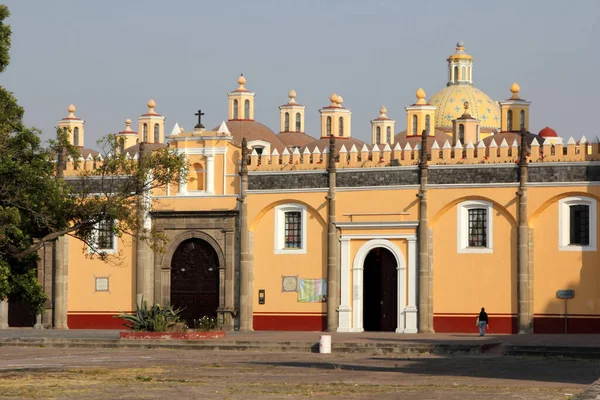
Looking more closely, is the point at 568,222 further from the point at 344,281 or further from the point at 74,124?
the point at 74,124

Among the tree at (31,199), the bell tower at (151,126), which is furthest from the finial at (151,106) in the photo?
the tree at (31,199)

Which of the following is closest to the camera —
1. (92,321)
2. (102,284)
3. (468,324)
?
(468,324)

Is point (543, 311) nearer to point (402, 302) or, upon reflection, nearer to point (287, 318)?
point (402, 302)

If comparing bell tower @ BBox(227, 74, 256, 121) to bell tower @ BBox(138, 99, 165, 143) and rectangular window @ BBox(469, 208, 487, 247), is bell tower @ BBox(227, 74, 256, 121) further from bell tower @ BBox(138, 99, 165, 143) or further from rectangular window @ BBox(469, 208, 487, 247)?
rectangular window @ BBox(469, 208, 487, 247)

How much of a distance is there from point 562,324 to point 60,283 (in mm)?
16964

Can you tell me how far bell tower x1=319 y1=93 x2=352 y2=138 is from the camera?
2274 inches

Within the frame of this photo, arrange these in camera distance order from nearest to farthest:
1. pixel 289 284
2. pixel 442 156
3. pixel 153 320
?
pixel 153 320 → pixel 442 156 → pixel 289 284

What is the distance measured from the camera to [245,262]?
43.7 metres

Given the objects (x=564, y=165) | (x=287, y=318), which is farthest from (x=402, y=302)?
(x=564, y=165)

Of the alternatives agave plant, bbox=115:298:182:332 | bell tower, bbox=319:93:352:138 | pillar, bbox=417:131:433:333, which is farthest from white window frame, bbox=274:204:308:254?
bell tower, bbox=319:93:352:138

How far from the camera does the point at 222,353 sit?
111 feet

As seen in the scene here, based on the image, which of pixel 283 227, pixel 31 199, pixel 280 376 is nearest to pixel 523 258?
pixel 283 227

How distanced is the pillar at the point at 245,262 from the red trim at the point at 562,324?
9.35m

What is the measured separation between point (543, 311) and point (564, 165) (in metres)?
4.44
